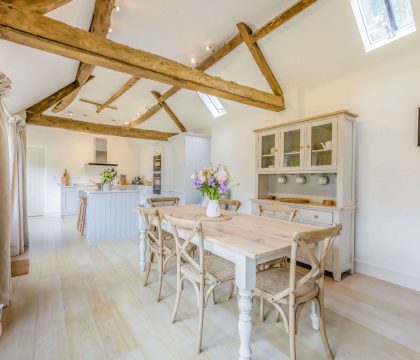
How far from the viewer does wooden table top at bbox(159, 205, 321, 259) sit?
1485 mm

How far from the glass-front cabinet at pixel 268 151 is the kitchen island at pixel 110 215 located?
2554 mm

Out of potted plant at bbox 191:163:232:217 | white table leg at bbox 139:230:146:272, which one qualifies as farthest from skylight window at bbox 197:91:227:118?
white table leg at bbox 139:230:146:272

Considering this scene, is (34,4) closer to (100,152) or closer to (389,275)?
(389,275)

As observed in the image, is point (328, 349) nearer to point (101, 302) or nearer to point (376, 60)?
point (101, 302)

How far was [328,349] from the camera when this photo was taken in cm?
156

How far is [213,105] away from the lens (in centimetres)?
536

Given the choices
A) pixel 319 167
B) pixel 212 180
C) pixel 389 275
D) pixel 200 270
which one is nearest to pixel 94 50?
pixel 212 180

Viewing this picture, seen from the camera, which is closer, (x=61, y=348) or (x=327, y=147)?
(x=61, y=348)

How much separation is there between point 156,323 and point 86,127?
485cm

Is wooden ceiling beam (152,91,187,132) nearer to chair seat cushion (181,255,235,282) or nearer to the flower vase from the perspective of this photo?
the flower vase

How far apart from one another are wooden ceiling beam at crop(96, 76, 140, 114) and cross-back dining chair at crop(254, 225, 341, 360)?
180 inches

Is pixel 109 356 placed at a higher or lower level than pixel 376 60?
lower

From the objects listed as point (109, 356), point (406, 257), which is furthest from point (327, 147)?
point (109, 356)

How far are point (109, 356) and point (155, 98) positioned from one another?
560cm
